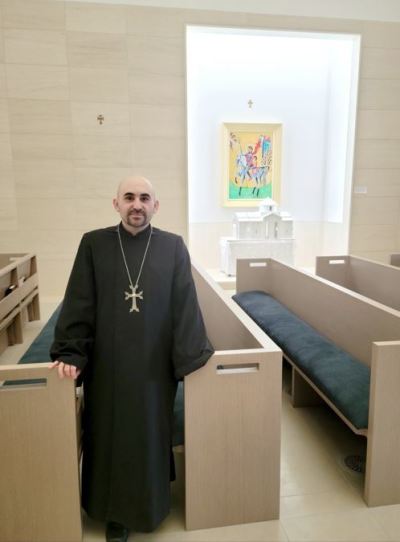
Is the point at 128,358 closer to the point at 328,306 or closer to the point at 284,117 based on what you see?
the point at 328,306

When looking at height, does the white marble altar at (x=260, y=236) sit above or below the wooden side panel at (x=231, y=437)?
above

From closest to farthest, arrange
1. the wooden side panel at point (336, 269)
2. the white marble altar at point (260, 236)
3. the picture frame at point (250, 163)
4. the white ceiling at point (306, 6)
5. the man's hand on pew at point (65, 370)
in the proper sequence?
the man's hand on pew at point (65, 370) < the wooden side panel at point (336, 269) < the white ceiling at point (306, 6) < the white marble altar at point (260, 236) < the picture frame at point (250, 163)

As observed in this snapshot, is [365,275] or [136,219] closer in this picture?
[136,219]

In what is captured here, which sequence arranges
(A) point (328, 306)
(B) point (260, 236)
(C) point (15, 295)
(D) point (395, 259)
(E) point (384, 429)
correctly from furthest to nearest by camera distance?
(B) point (260, 236)
(D) point (395, 259)
(C) point (15, 295)
(A) point (328, 306)
(E) point (384, 429)

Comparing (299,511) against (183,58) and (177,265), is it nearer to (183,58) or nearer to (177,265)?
(177,265)

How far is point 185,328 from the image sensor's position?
1.84 m

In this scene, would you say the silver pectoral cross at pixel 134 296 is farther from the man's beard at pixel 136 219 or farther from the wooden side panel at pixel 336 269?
the wooden side panel at pixel 336 269

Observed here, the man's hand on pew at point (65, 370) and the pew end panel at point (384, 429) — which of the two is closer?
the man's hand on pew at point (65, 370)

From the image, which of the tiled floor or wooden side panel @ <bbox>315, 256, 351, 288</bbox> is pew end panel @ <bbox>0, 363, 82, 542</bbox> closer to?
the tiled floor

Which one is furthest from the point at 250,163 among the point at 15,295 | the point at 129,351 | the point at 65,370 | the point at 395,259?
the point at 65,370

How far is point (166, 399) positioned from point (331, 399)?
97 cm

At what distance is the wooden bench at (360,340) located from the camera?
2012mm

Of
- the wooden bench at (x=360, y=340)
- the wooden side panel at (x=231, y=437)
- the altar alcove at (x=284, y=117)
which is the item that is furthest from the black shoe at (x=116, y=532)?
the altar alcove at (x=284, y=117)

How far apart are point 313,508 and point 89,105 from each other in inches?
227
